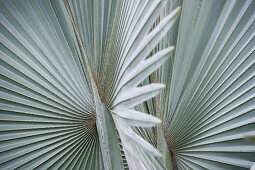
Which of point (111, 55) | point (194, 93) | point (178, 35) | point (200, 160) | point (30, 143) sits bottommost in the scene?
point (200, 160)

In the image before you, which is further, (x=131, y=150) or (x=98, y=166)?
(x=98, y=166)

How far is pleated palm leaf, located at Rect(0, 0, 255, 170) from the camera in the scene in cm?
95

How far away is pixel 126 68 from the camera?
0.62 meters

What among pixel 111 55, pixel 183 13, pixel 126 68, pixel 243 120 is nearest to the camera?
pixel 126 68

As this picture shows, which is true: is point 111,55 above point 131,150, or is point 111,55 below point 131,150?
above

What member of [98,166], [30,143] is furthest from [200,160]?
[30,143]

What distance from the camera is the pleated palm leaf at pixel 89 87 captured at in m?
0.95

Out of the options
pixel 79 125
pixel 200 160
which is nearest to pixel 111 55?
pixel 79 125

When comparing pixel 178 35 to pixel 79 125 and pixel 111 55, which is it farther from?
pixel 79 125

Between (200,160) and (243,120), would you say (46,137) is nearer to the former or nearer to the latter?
(200,160)

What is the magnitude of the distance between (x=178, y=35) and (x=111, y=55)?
0.36 m

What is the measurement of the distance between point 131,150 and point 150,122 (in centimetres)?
13

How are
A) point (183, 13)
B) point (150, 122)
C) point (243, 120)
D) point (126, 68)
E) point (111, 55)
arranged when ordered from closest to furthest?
point (150, 122) → point (126, 68) → point (111, 55) → point (243, 120) → point (183, 13)

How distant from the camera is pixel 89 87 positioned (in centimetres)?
94
